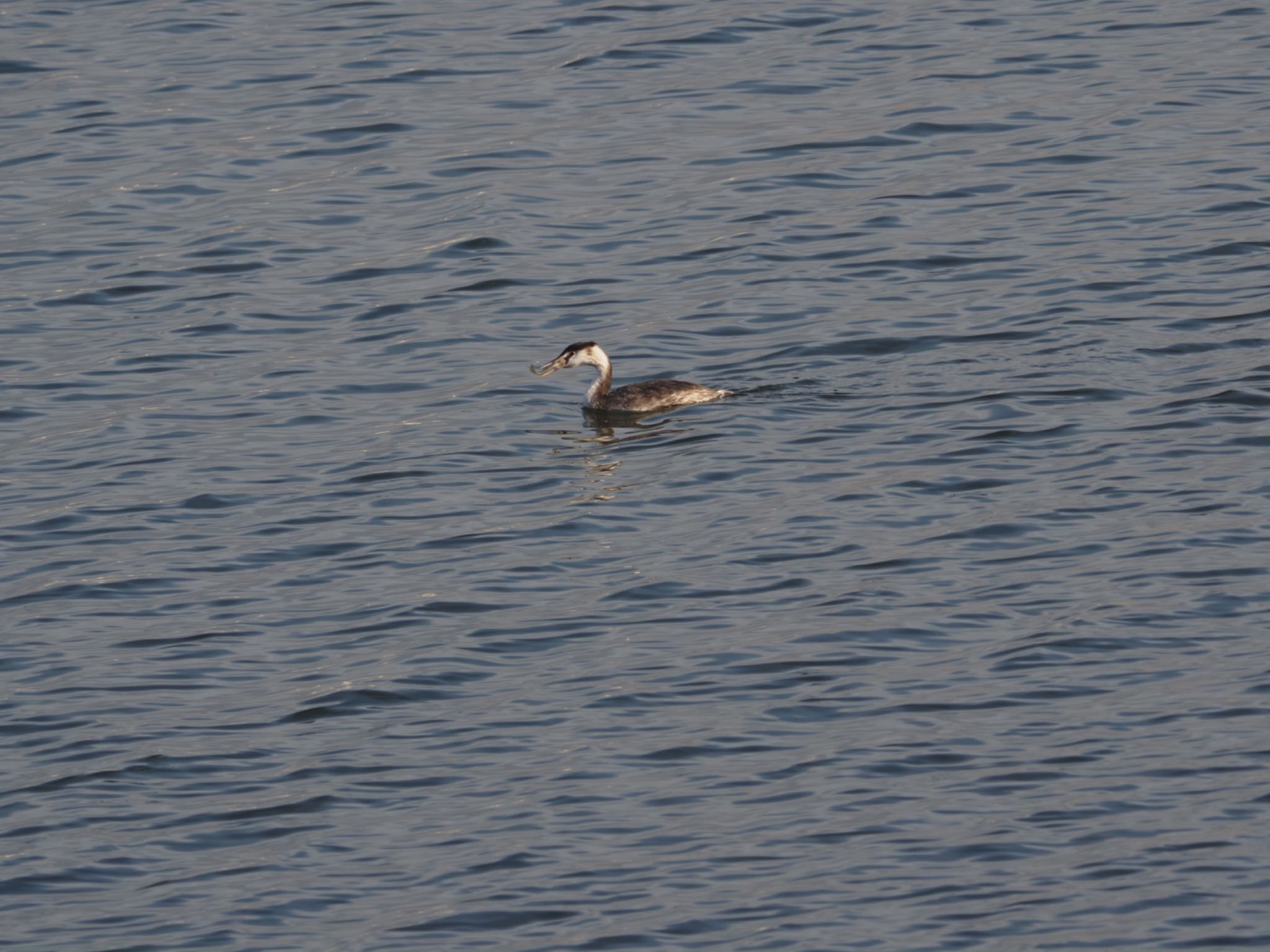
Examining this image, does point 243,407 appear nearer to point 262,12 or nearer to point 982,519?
point 982,519

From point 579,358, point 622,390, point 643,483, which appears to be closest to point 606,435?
point 622,390

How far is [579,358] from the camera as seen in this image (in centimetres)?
1852

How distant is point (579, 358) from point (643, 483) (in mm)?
2137

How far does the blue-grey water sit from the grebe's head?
44 centimetres

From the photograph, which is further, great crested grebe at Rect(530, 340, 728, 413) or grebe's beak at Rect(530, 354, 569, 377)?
grebe's beak at Rect(530, 354, 569, 377)

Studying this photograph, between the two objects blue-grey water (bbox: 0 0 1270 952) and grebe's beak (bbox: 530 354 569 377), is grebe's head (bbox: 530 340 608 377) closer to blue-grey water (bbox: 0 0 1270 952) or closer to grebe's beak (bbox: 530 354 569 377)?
grebe's beak (bbox: 530 354 569 377)

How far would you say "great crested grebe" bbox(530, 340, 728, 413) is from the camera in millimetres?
17984

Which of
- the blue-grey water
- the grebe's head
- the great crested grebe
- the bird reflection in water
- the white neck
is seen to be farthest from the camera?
the white neck

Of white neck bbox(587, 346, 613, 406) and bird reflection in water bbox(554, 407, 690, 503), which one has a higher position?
white neck bbox(587, 346, 613, 406)

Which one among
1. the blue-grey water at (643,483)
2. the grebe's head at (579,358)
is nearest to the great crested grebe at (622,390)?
the grebe's head at (579,358)

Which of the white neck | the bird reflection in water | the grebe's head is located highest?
the grebe's head

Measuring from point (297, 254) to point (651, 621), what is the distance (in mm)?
9927

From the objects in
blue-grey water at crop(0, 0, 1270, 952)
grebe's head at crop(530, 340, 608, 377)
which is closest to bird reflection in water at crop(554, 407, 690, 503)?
blue-grey water at crop(0, 0, 1270, 952)

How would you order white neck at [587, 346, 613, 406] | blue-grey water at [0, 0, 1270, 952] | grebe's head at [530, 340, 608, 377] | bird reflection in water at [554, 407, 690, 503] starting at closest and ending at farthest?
blue-grey water at [0, 0, 1270, 952] < bird reflection in water at [554, 407, 690, 503] < grebe's head at [530, 340, 608, 377] < white neck at [587, 346, 613, 406]
